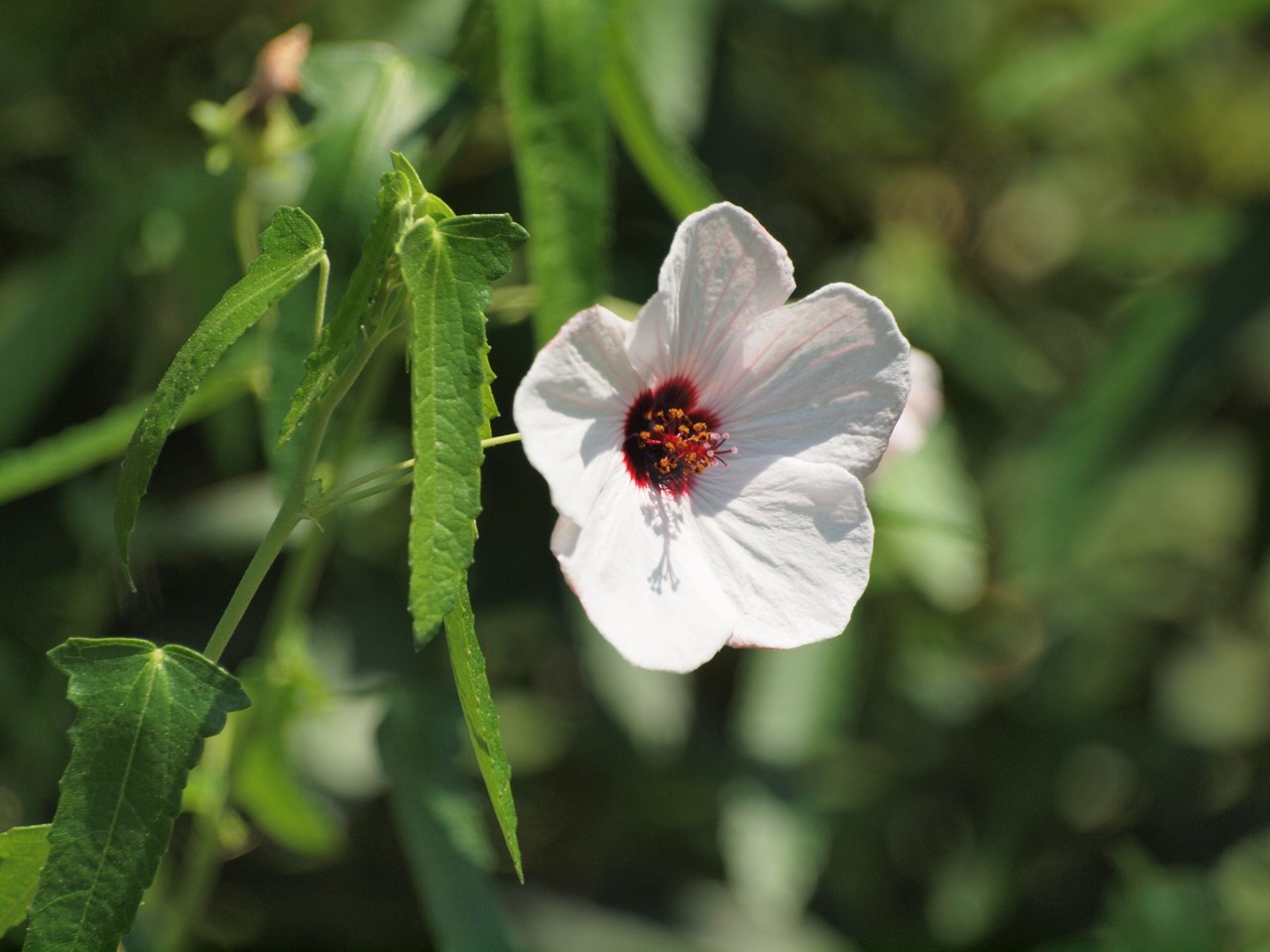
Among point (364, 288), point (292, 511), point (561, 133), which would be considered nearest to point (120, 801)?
point (292, 511)

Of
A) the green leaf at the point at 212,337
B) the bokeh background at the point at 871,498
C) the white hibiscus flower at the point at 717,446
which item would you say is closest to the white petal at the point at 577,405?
the white hibiscus flower at the point at 717,446

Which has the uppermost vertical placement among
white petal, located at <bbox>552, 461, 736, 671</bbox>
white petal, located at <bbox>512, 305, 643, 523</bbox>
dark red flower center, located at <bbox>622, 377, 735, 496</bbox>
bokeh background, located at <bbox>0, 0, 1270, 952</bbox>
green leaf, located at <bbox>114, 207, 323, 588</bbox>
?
green leaf, located at <bbox>114, 207, 323, 588</bbox>

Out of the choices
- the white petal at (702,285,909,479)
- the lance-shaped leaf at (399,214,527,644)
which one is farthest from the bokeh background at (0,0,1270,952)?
the lance-shaped leaf at (399,214,527,644)

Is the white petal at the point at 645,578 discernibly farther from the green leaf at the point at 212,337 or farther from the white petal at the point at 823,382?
the green leaf at the point at 212,337

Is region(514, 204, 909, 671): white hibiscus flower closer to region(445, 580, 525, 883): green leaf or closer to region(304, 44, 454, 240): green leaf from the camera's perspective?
region(445, 580, 525, 883): green leaf

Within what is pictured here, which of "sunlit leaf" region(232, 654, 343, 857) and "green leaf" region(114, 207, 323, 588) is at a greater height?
"green leaf" region(114, 207, 323, 588)

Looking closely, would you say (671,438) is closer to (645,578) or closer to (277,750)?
(645,578)

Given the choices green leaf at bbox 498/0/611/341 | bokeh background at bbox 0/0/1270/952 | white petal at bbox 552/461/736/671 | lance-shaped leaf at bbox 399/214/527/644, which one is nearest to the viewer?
lance-shaped leaf at bbox 399/214/527/644
